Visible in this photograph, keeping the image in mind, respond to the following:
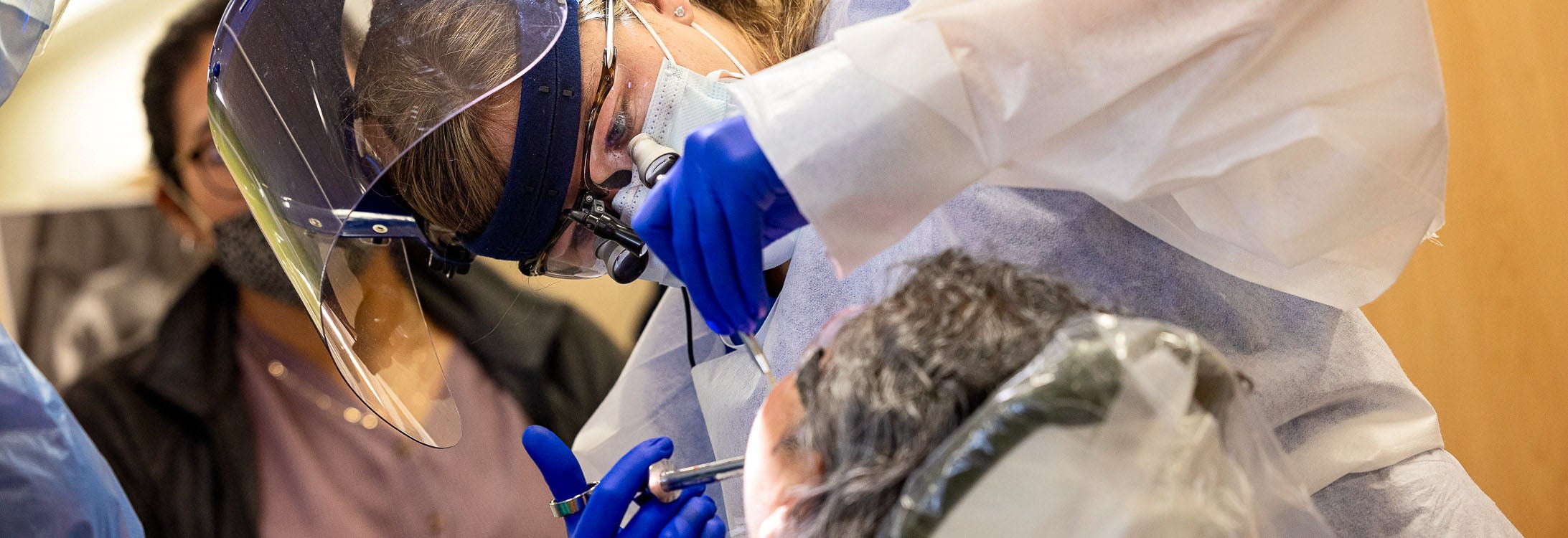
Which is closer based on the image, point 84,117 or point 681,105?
point 681,105

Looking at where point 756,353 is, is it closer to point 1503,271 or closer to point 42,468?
point 42,468

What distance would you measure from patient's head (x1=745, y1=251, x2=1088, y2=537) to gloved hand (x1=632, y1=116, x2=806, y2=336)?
0.18 metres

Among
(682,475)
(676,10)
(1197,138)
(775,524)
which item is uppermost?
(676,10)

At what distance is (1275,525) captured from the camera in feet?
2.09

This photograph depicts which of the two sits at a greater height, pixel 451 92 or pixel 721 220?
pixel 451 92

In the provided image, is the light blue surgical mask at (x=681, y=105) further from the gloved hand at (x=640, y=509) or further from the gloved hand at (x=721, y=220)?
the gloved hand at (x=640, y=509)

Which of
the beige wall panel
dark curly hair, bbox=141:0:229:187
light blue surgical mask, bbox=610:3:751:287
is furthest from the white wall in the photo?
the beige wall panel

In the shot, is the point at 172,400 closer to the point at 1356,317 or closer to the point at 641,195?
the point at 641,195

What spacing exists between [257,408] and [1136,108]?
1.59 metres

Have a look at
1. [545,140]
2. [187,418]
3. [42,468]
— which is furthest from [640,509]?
[187,418]

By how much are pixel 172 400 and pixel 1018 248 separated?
1493 millimetres

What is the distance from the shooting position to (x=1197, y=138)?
81 cm

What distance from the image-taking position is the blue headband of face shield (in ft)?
3.66

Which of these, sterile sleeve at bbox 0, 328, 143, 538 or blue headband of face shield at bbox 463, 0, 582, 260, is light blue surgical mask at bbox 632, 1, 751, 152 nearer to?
blue headband of face shield at bbox 463, 0, 582, 260
